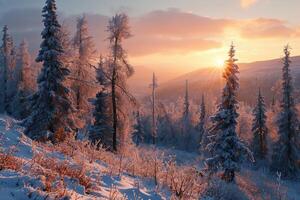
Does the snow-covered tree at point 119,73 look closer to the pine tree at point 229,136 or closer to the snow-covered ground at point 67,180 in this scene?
the pine tree at point 229,136

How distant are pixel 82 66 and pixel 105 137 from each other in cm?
731

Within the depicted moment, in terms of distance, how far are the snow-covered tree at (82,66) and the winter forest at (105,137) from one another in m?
0.08

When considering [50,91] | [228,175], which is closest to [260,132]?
[228,175]

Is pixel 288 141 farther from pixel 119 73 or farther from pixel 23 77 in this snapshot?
pixel 23 77

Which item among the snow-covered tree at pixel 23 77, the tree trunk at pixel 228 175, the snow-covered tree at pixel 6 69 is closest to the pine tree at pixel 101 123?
the tree trunk at pixel 228 175

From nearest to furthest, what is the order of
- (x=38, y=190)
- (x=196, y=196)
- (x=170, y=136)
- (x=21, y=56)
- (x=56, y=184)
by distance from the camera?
(x=38, y=190) < (x=56, y=184) < (x=196, y=196) < (x=21, y=56) < (x=170, y=136)

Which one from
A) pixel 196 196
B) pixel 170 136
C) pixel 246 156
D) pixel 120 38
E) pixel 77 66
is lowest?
pixel 170 136

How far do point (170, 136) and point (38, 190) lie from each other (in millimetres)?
80718

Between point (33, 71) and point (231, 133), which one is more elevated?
point (33, 71)

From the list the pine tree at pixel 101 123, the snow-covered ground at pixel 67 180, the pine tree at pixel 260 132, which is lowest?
the pine tree at pixel 260 132

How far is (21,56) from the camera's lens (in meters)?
51.6

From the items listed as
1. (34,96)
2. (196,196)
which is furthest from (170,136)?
(196,196)

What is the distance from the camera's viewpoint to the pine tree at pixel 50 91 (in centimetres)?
2198

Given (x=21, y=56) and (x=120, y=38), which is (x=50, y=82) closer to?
(x=120, y=38)
